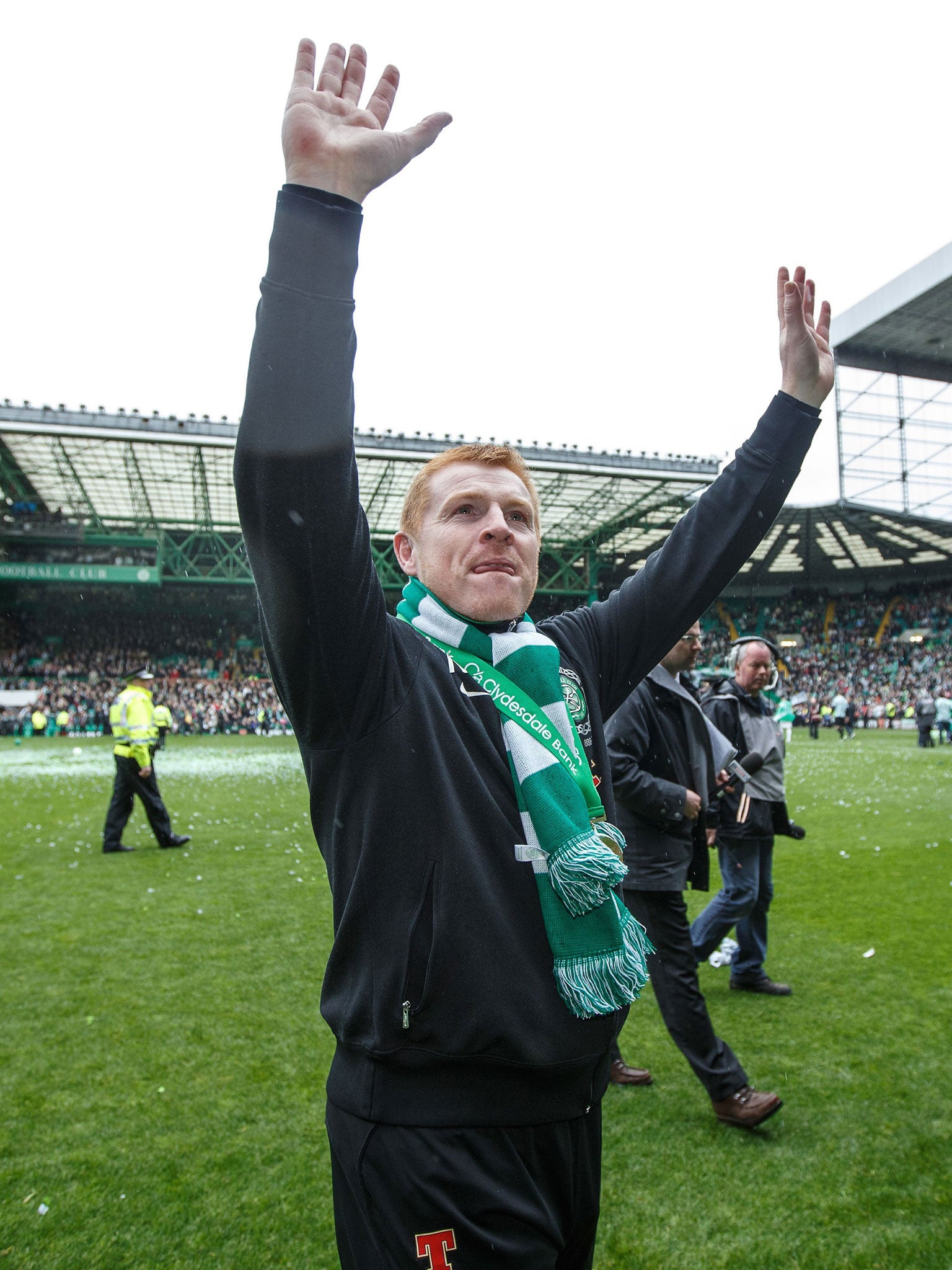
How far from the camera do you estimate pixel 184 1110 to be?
3.72 meters

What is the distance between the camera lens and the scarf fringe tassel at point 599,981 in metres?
1.35

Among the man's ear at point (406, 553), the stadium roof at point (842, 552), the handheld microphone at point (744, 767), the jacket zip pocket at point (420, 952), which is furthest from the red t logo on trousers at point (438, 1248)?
the stadium roof at point (842, 552)

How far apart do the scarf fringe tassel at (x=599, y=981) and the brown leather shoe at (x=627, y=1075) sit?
9.51 ft

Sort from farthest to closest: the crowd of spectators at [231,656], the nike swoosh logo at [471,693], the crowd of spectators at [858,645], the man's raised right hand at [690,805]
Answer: the crowd of spectators at [858,645] → the crowd of spectators at [231,656] → the man's raised right hand at [690,805] → the nike swoosh logo at [471,693]

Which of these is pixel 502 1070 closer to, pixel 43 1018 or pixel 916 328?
pixel 43 1018

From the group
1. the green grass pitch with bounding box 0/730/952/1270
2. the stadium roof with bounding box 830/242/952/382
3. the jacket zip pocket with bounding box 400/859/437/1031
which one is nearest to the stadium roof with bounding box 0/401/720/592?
the stadium roof with bounding box 830/242/952/382

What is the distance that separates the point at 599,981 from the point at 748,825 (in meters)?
4.03

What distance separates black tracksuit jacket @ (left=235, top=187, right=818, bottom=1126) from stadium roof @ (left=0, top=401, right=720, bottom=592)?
2597cm

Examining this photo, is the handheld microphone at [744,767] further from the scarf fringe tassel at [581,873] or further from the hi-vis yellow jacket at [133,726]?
the hi-vis yellow jacket at [133,726]

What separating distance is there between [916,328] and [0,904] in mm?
31523

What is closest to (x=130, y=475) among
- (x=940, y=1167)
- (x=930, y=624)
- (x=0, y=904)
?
(x=0, y=904)

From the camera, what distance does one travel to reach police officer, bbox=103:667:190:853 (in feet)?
30.2

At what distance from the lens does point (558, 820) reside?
1.40m

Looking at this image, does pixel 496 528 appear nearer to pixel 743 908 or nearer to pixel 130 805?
pixel 743 908
